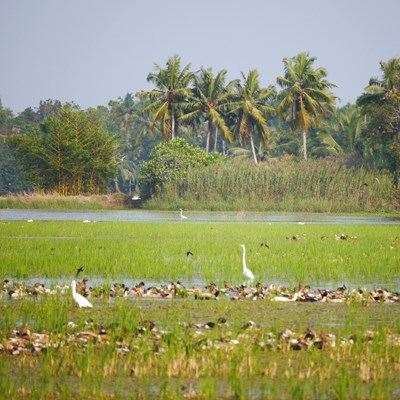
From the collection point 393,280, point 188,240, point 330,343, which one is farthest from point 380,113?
point 330,343

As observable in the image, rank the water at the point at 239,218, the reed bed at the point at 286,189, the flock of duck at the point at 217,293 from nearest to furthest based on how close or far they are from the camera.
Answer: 1. the flock of duck at the point at 217,293
2. the water at the point at 239,218
3. the reed bed at the point at 286,189

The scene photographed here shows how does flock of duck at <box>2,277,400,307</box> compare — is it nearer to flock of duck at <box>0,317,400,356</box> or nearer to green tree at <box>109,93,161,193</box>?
flock of duck at <box>0,317,400,356</box>

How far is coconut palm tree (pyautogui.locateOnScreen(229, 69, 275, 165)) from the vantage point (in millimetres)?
68812

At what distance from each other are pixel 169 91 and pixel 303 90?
36.3ft

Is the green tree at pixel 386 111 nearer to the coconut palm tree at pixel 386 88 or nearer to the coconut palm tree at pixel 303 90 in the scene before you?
the coconut palm tree at pixel 386 88

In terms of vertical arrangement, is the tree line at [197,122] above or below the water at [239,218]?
above

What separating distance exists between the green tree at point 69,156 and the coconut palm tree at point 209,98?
23.2 feet

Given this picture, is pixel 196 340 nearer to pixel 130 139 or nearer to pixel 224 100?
pixel 224 100

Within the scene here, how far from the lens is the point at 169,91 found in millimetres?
70312

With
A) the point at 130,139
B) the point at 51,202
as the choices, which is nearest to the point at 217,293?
the point at 51,202

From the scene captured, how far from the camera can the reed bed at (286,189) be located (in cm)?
5131

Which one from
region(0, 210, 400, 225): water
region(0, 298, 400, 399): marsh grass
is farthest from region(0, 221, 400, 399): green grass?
region(0, 210, 400, 225): water

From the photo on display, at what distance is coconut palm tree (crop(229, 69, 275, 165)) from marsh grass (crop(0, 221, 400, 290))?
3991cm

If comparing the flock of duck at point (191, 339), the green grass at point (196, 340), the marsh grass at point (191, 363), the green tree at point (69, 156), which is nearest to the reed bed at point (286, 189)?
the green tree at point (69, 156)
